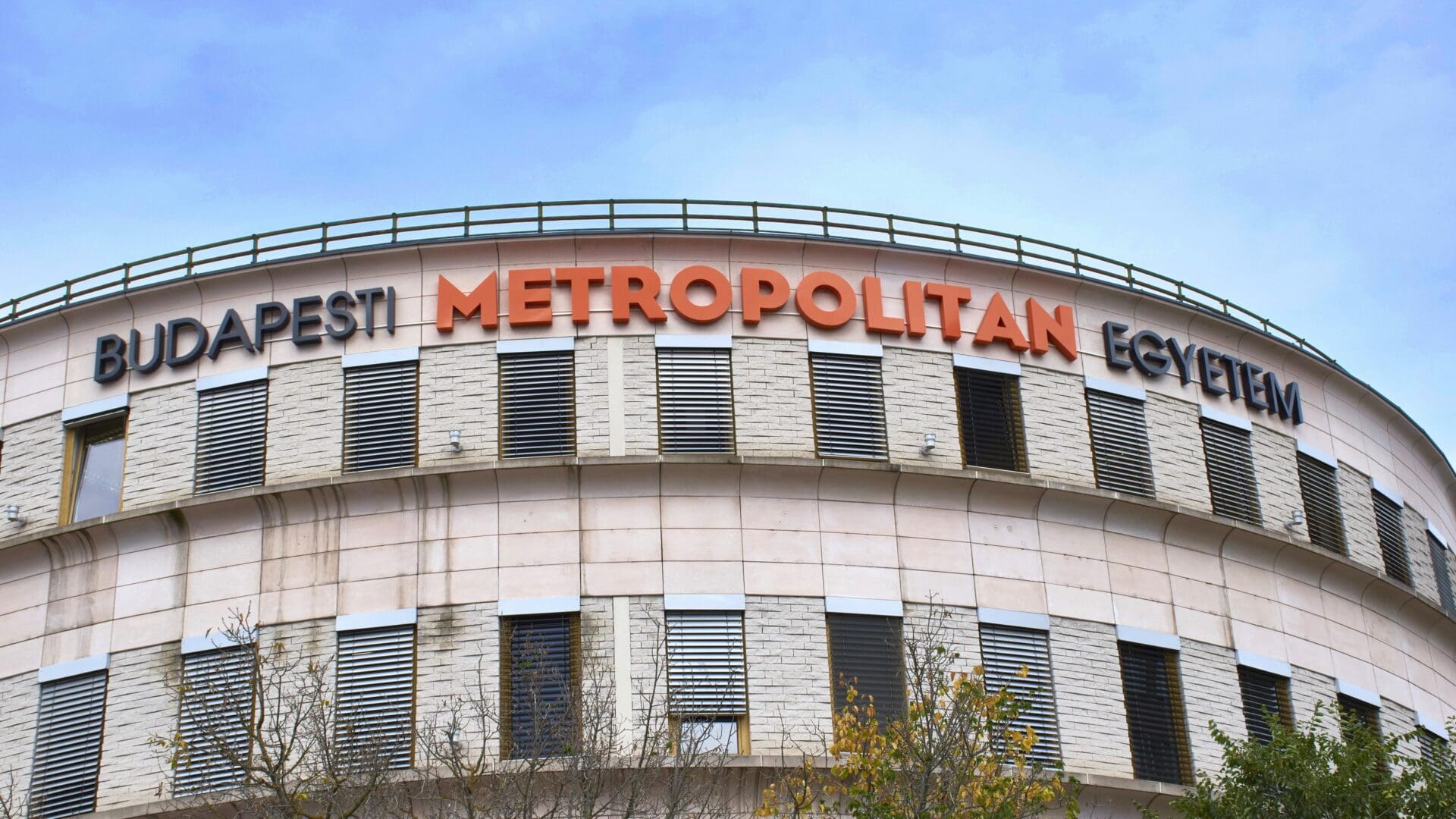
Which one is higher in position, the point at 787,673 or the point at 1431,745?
the point at 787,673

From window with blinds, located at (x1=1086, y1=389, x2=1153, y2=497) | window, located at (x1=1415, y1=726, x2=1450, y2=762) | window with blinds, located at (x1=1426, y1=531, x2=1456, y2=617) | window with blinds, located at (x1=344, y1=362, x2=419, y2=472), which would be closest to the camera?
window, located at (x1=1415, y1=726, x2=1450, y2=762)

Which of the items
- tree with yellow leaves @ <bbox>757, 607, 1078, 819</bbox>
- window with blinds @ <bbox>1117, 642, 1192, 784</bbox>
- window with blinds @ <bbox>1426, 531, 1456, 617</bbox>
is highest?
window with blinds @ <bbox>1426, 531, 1456, 617</bbox>

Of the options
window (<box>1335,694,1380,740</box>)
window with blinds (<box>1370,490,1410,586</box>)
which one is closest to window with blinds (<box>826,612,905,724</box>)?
window (<box>1335,694,1380,740</box>)

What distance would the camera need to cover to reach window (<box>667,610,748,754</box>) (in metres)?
37.0

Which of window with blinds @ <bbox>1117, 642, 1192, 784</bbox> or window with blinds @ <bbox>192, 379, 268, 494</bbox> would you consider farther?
window with blinds @ <bbox>192, 379, 268, 494</bbox>

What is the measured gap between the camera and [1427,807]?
31.5 m

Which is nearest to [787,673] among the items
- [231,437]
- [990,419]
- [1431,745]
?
[990,419]

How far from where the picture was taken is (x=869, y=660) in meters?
38.1

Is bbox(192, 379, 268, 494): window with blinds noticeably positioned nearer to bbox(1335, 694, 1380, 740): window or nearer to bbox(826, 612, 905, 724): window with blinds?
bbox(826, 612, 905, 724): window with blinds

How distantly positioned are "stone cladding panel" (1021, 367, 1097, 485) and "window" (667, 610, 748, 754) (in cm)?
732

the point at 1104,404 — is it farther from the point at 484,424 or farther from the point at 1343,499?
the point at 484,424

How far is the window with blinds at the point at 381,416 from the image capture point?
39.4 meters

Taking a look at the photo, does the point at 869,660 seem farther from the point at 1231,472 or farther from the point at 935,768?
the point at 1231,472

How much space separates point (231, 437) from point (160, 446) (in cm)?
153
